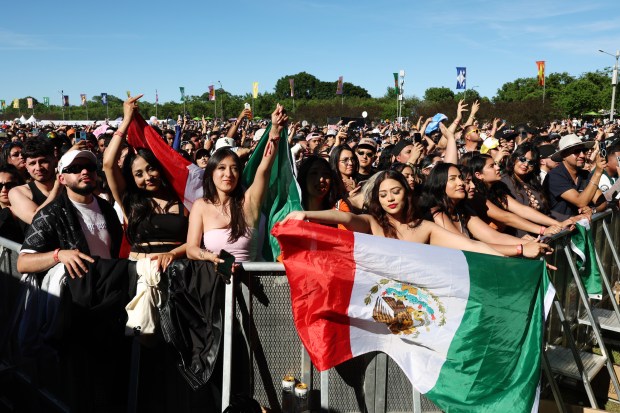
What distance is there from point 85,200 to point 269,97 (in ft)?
Result: 320

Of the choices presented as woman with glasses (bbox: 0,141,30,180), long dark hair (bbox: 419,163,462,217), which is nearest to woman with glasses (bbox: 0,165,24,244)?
woman with glasses (bbox: 0,141,30,180)

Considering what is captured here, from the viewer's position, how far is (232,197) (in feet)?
15.5

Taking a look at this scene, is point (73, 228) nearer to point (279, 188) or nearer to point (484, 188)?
point (279, 188)

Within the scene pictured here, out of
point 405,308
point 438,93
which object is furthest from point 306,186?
point 438,93

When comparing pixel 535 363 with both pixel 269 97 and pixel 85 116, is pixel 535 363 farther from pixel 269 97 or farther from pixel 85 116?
pixel 85 116

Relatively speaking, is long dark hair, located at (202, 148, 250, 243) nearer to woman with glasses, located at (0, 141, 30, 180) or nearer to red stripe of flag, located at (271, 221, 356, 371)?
red stripe of flag, located at (271, 221, 356, 371)

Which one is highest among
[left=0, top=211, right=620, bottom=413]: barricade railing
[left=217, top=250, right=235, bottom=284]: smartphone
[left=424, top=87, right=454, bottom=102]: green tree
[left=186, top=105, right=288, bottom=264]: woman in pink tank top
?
[left=424, top=87, right=454, bottom=102]: green tree

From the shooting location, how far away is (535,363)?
386 centimetres

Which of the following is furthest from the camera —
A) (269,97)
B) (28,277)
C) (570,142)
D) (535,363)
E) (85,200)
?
(269,97)

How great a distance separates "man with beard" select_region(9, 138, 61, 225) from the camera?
526 cm

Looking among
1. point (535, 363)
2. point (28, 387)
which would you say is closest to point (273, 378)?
point (535, 363)

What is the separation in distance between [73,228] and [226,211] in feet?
3.56

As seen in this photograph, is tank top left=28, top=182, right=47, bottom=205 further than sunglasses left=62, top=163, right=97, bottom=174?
Yes

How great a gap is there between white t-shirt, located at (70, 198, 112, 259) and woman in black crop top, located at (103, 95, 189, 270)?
1.09 ft
